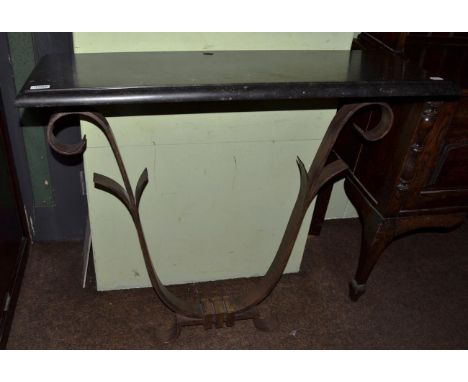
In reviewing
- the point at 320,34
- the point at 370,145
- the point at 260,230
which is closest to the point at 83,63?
the point at 320,34

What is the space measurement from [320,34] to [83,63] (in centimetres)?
69

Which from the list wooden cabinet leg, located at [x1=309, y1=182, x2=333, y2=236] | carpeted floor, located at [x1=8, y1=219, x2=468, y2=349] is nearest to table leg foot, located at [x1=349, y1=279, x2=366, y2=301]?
carpeted floor, located at [x1=8, y1=219, x2=468, y2=349]

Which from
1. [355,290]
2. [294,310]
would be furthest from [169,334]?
[355,290]

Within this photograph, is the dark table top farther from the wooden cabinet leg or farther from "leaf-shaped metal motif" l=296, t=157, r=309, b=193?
the wooden cabinet leg

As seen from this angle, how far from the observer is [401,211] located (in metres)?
1.55

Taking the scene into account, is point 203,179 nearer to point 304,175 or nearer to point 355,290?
point 304,175

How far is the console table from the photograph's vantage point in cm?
101

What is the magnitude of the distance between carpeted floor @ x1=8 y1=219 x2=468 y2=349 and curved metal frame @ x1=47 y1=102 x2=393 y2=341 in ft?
0.30

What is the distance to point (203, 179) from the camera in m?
1.57

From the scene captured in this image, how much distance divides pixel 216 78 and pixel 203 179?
0.54 meters

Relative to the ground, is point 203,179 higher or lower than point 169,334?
higher

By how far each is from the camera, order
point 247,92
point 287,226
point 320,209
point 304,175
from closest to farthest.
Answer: point 247,92
point 304,175
point 287,226
point 320,209

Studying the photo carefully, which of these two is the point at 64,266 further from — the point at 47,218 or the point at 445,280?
the point at 445,280

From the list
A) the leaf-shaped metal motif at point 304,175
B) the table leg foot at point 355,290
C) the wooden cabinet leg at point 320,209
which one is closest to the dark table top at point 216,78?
the leaf-shaped metal motif at point 304,175
